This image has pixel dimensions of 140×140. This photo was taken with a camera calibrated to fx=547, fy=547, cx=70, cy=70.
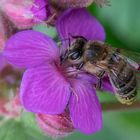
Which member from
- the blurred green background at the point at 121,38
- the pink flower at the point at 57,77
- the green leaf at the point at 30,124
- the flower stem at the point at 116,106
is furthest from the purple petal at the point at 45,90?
the blurred green background at the point at 121,38

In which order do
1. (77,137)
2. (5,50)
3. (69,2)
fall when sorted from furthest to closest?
(77,137) → (69,2) → (5,50)

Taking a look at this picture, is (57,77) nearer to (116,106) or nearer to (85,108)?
(85,108)

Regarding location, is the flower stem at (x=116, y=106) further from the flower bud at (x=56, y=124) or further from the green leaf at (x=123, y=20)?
the green leaf at (x=123, y=20)

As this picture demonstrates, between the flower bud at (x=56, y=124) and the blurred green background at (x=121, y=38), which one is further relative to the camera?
the blurred green background at (x=121, y=38)

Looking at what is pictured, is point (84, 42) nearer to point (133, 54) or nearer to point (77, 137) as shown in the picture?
point (133, 54)

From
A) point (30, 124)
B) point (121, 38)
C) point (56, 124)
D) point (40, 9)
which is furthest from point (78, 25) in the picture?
point (121, 38)

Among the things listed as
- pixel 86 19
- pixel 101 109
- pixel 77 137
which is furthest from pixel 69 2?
pixel 77 137
